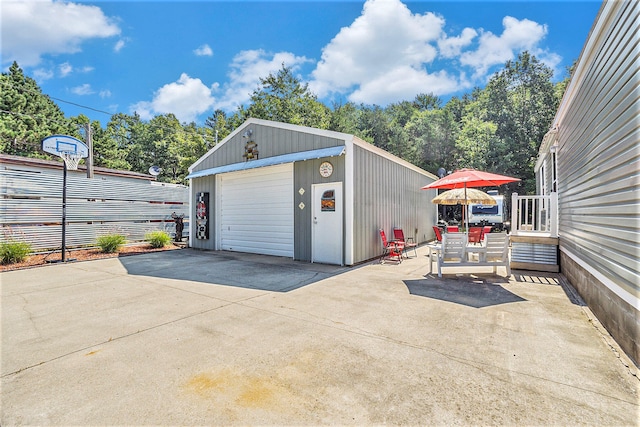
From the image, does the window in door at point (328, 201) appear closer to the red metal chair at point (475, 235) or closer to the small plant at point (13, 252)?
the red metal chair at point (475, 235)

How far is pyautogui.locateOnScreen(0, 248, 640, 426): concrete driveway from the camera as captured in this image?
6.23 feet

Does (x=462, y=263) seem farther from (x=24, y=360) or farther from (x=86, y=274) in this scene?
(x=86, y=274)

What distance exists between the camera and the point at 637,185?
244cm

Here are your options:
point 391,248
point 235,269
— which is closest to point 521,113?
point 391,248

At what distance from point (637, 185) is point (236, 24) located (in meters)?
10.9

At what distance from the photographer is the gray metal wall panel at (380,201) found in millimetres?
7273

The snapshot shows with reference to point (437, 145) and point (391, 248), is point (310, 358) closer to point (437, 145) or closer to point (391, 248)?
point (391, 248)

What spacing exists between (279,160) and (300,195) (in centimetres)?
114

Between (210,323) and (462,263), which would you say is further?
(462,263)

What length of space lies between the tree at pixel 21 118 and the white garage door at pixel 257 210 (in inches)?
519

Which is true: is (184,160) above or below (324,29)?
below

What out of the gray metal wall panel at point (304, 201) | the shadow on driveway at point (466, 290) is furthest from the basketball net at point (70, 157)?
the shadow on driveway at point (466, 290)

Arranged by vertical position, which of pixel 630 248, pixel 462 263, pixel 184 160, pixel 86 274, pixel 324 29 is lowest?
pixel 86 274

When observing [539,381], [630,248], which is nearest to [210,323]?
[539,381]
